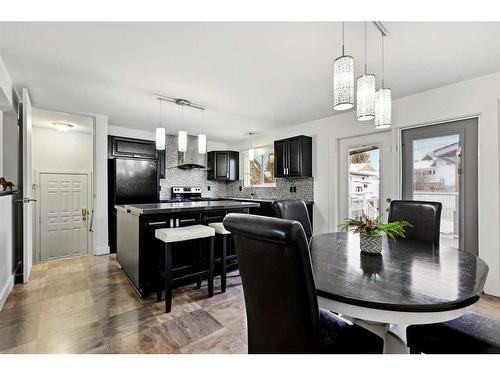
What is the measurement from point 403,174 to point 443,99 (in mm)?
984

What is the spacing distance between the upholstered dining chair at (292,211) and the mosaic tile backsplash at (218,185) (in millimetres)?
2101

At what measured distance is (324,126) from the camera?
4.14 m

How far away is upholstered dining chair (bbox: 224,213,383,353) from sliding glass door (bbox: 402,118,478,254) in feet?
8.52

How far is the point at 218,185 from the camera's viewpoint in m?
6.23

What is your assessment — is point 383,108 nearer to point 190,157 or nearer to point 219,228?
point 219,228

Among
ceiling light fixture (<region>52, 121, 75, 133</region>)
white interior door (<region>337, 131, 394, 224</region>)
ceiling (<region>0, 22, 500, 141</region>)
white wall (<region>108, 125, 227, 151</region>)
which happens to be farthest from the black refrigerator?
white interior door (<region>337, 131, 394, 224</region>)

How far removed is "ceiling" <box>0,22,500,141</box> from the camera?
1.79 metres

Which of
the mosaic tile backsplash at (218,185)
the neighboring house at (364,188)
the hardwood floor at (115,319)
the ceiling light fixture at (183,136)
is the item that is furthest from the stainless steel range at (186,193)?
the neighboring house at (364,188)

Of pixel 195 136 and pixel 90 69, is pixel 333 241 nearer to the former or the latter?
pixel 90 69

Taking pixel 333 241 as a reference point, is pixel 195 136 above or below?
above

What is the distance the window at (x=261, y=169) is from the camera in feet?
17.2

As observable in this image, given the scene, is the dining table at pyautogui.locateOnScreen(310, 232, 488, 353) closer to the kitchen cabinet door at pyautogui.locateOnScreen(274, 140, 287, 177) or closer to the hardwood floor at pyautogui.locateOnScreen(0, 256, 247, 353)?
the hardwood floor at pyautogui.locateOnScreen(0, 256, 247, 353)
